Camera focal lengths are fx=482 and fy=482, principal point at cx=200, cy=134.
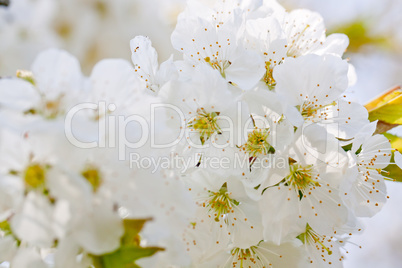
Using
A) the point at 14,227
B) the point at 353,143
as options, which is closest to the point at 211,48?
the point at 353,143

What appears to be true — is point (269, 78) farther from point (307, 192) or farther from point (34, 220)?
point (34, 220)

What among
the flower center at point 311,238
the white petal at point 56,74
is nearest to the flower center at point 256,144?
the flower center at point 311,238

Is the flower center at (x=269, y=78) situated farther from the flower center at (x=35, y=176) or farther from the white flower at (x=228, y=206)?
the flower center at (x=35, y=176)

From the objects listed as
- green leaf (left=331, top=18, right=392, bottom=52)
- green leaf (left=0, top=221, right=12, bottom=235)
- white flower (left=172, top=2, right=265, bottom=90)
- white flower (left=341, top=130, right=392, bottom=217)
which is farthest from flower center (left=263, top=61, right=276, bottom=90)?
green leaf (left=331, top=18, right=392, bottom=52)

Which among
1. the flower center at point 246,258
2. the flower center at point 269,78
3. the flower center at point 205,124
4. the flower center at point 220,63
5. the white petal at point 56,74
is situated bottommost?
the flower center at point 246,258

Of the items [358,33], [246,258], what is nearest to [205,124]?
[246,258]
